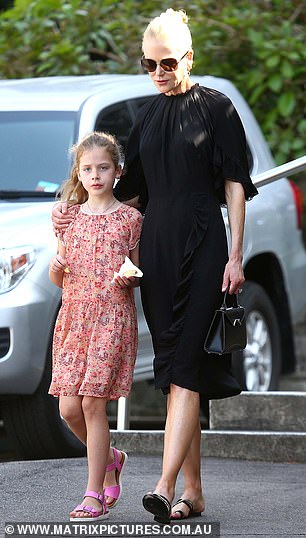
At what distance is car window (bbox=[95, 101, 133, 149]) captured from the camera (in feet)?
25.7

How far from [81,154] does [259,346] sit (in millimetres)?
3377

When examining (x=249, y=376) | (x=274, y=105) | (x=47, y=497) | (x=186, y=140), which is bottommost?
(x=47, y=497)

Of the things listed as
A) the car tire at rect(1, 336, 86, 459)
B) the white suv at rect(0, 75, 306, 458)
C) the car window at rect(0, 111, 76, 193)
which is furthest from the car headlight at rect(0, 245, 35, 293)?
the car window at rect(0, 111, 76, 193)

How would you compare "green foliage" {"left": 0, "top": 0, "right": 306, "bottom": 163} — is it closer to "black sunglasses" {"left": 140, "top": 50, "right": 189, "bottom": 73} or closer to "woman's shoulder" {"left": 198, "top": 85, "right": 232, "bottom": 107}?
"woman's shoulder" {"left": 198, "top": 85, "right": 232, "bottom": 107}

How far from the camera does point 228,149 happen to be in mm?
5180

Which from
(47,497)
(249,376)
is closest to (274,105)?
(249,376)

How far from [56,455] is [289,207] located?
2573 mm

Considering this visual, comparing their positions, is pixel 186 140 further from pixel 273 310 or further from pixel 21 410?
pixel 273 310

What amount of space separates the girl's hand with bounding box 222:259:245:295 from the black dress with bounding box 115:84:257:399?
0.05m

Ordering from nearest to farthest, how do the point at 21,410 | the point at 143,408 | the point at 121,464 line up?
the point at 121,464, the point at 21,410, the point at 143,408

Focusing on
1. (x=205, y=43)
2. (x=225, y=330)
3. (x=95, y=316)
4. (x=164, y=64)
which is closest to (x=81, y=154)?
(x=164, y=64)

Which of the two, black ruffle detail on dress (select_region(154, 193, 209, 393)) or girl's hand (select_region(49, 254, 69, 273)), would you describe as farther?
girl's hand (select_region(49, 254, 69, 273))

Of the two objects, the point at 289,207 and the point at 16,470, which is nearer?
the point at 16,470

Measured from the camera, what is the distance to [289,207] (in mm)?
8945
